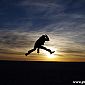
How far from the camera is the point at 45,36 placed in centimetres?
2420
